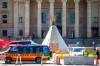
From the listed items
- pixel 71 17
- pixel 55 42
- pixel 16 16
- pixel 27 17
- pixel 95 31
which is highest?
pixel 16 16

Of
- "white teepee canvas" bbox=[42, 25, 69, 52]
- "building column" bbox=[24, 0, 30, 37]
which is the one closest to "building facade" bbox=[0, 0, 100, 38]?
"building column" bbox=[24, 0, 30, 37]

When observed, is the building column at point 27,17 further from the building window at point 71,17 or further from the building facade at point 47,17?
the building window at point 71,17

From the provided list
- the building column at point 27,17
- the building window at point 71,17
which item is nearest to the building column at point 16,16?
the building column at point 27,17

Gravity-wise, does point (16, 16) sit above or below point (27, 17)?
above

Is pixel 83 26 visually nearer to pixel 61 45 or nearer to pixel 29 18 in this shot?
pixel 29 18

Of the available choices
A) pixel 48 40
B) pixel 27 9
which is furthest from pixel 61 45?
pixel 27 9

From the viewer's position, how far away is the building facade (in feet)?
353

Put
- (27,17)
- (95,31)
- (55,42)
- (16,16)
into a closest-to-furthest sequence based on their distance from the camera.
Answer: (55,42) < (27,17) < (95,31) < (16,16)

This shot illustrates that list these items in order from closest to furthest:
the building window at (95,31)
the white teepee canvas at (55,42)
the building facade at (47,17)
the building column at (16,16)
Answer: the white teepee canvas at (55,42)
the building facade at (47,17)
the building window at (95,31)
the building column at (16,16)

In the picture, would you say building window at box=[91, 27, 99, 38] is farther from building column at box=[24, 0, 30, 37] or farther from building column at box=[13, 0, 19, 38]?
building column at box=[13, 0, 19, 38]

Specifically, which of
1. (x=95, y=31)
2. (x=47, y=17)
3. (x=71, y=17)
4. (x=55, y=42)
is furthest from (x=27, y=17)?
(x=55, y=42)

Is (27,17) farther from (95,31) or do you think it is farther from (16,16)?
(95,31)

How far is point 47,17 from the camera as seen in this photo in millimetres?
111062

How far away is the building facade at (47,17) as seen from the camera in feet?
353
